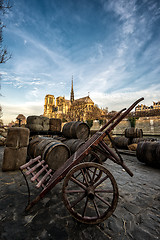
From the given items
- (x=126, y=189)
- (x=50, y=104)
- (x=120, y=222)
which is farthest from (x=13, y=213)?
(x=50, y=104)

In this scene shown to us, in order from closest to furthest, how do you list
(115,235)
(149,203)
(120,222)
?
(115,235)
(120,222)
(149,203)

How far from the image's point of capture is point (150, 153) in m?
4.94

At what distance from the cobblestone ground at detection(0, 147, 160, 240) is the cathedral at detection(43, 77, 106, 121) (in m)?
25.2

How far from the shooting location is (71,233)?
163cm

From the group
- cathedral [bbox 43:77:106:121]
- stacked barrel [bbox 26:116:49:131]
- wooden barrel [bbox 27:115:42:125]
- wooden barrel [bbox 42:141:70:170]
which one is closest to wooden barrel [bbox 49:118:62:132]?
stacked barrel [bbox 26:116:49:131]

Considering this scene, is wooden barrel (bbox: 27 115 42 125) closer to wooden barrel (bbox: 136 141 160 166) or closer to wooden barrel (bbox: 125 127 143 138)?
wooden barrel (bbox: 136 141 160 166)

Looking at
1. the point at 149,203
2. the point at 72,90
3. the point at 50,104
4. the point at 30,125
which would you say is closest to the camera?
the point at 149,203

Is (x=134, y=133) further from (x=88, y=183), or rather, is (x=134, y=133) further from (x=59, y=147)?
(x=88, y=183)

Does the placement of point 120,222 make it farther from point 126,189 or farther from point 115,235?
point 126,189

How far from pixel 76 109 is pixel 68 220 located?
100 feet

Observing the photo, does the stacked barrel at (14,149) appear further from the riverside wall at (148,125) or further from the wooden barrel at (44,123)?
the riverside wall at (148,125)

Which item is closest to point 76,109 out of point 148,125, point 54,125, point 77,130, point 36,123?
point 148,125

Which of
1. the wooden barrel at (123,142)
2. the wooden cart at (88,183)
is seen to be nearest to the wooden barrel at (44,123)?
the wooden cart at (88,183)

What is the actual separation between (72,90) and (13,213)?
86.1m
